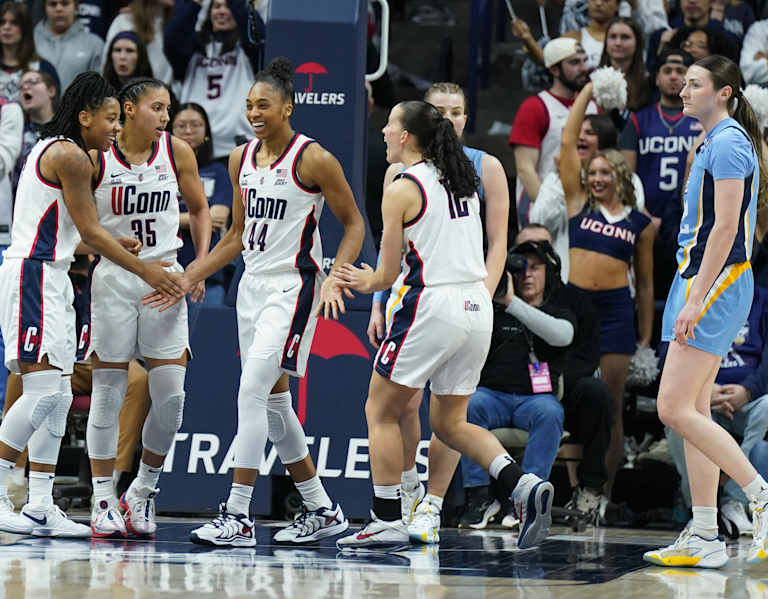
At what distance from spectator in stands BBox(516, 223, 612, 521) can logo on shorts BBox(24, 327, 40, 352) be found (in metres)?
3.10

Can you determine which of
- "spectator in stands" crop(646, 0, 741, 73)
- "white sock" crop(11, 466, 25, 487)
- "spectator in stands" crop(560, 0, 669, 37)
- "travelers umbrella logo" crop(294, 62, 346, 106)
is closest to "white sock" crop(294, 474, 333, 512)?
"travelers umbrella logo" crop(294, 62, 346, 106)

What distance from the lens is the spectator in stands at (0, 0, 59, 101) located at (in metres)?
9.95

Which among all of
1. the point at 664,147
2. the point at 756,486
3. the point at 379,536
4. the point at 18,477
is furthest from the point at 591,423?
the point at 18,477

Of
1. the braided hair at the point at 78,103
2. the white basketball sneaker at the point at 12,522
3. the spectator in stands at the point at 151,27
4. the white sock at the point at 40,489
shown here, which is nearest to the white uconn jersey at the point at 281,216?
the braided hair at the point at 78,103

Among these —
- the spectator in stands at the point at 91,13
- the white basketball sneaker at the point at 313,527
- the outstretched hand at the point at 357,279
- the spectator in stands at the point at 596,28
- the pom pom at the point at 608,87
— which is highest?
the spectator in stands at the point at 91,13

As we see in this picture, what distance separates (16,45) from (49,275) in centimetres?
433

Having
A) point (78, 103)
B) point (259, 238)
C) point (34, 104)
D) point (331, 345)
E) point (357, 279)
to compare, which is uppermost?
point (34, 104)

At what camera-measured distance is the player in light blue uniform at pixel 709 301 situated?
18.5ft

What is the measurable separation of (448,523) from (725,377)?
1.86 meters

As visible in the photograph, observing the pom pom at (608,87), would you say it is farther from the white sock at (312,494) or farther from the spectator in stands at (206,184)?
the white sock at (312,494)

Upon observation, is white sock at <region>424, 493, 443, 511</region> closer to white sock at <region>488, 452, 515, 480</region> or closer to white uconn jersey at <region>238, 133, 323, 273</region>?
white sock at <region>488, 452, 515, 480</region>

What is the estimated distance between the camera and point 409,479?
6656 millimetres

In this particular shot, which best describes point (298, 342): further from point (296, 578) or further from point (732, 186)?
point (732, 186)

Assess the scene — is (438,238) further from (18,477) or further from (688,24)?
(688,24)
